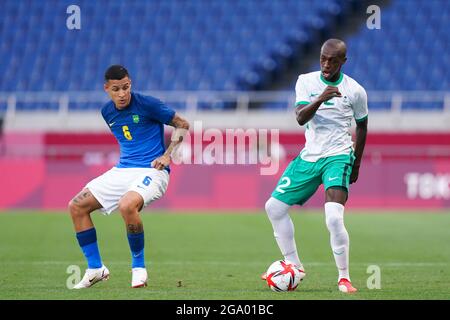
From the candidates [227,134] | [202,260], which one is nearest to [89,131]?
[227,134]

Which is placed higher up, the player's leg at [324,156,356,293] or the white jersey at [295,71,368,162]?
the white jersey at [295,71,368,162]

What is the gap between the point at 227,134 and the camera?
22.6 meters

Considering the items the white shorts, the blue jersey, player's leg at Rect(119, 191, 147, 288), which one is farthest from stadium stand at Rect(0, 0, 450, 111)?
player's leg at Rect(119, 191, 147, 288)

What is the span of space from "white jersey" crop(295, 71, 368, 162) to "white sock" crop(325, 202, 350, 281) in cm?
57

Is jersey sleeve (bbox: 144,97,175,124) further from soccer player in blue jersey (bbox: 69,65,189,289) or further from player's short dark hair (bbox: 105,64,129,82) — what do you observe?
player's short dark hair (bbox: 105,64,129,82)

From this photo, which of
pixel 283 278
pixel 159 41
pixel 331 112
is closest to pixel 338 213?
pixel 283 278

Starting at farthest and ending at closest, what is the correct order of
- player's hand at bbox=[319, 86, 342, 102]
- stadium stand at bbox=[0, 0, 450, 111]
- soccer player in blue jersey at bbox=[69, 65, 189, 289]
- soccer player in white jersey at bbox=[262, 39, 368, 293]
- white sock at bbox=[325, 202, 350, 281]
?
stadium stand at bbox=[0, 0, 450, 111] < soccer player in blue jersey at bbox=[69, 65, 189, 289] < soccer player in white jersey at bbox=[262, 39, 368, 293] < white sock at bbox=[325, 202, 350, 281] < player's hand at bbox=[319, 86, 342, 102]

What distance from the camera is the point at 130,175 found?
944 centimetres

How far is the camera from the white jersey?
910 centimetres

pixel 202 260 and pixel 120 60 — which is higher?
pixel 120 60

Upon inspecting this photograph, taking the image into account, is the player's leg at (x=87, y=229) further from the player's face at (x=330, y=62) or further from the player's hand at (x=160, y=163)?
the player's face at (x=330, y=62)

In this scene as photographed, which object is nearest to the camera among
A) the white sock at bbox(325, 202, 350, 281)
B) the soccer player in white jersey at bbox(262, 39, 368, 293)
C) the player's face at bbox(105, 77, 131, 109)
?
the white sock at bbox(325, 202, 350, 281)
